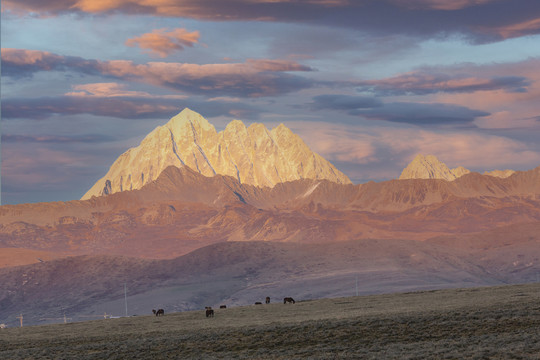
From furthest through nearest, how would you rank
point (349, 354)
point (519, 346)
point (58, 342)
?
point (58, 342) < point (349, 354) < point (519, 346)

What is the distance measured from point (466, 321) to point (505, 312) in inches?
166

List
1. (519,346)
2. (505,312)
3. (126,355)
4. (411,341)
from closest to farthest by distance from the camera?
(519,346) → (411,341) → (126,355) → (505,312)

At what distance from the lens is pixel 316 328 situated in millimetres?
53469

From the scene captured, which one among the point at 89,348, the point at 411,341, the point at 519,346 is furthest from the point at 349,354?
the point at 89,348

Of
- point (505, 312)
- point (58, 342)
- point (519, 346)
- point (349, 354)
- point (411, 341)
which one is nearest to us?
point (519, 346)

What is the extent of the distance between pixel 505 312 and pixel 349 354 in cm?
1630

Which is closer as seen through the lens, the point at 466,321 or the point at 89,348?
the point at 466,321

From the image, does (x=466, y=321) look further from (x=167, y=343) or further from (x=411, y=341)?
(x=167, y=343)

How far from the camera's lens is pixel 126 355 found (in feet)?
159

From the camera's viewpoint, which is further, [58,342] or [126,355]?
[58,342]

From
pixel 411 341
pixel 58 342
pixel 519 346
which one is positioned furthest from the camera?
pixel 58 342

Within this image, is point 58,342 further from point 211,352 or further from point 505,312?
point 505,312

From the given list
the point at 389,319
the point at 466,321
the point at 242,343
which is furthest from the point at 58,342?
the point at 466,321

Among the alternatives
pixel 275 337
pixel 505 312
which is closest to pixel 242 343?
pixel 275 337
